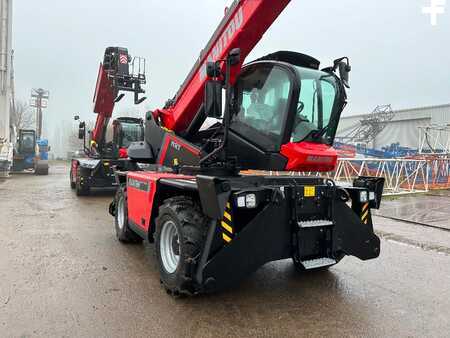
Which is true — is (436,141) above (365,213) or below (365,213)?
above

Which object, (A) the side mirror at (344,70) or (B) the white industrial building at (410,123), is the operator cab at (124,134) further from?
(B) the white industrial building at (410,123)

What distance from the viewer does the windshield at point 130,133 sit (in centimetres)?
1295

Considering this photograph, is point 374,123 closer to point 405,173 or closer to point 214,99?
point 405,173

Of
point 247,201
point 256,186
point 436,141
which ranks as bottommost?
point 247,201

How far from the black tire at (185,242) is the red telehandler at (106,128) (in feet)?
18.6

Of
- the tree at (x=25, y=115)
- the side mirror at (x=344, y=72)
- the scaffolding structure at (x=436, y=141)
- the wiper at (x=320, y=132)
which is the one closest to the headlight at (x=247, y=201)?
the wiper at (x=320, y=132)

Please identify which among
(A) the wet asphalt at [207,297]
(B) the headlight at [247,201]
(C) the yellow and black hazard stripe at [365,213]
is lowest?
(A) the wet asphalt at [207,297]

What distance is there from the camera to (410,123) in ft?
120

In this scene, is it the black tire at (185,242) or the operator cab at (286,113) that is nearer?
the black tire at (185,242)

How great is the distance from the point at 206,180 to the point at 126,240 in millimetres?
3322

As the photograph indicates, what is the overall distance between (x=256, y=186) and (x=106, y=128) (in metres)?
10.4

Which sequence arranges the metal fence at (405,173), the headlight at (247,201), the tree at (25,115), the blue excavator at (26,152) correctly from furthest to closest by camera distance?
the tree at (25,115), the blue excavator at (26,152), the metal fence at (405,173), the headlight at (247,201)

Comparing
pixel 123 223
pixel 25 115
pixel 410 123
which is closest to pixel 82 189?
pixel 123 223

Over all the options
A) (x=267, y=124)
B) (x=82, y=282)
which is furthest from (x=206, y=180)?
(x=82, y=282)
